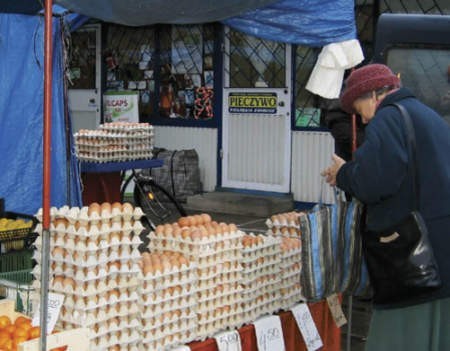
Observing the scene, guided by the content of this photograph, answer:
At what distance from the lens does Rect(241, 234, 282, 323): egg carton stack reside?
4.41 m

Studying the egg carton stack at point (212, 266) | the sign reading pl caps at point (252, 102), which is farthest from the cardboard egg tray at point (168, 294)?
the sign reading pl caps at point (252, 102)

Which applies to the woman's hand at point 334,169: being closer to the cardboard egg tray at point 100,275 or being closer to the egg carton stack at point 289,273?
the egg carton stack at point 289,273

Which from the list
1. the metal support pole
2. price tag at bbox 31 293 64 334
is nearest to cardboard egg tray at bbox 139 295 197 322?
price tag at bbox 31 293 64 334

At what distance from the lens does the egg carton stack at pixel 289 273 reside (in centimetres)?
469

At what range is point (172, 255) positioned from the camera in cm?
421

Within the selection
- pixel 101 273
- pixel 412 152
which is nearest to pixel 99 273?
pixel 101 273

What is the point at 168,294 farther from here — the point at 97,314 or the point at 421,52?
the point at 421,52

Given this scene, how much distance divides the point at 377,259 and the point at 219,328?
1.08 meters

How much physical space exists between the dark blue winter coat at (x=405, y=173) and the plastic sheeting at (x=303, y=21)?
4610 millimetres

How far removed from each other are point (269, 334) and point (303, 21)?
4584 millimetres

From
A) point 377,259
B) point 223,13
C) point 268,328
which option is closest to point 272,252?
point 268,328

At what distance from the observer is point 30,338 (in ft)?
11.4

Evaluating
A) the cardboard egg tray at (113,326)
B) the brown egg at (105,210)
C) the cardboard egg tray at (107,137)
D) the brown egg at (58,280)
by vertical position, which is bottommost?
the cardboard egg tray at (113,326)

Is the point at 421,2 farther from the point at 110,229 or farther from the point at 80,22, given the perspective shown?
the point at 110,229
